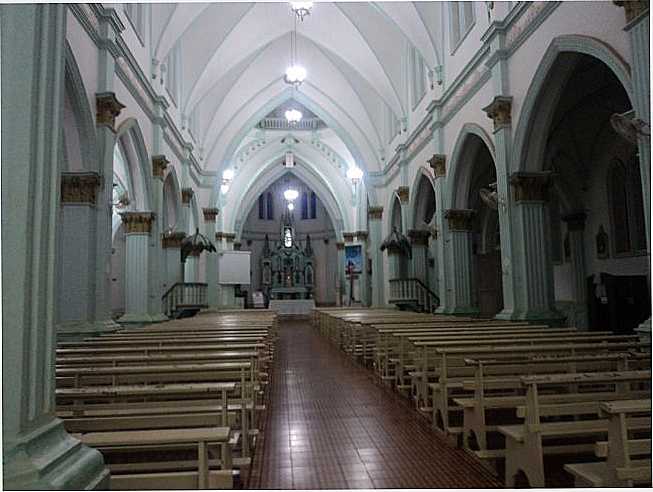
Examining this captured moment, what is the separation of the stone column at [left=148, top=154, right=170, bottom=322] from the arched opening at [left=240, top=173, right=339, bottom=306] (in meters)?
19.0

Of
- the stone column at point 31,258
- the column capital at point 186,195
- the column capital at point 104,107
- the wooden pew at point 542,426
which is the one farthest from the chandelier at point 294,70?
the stone column at point 31,258

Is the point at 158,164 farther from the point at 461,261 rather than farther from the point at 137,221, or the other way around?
the point at 461,261

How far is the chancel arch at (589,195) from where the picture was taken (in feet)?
31.3

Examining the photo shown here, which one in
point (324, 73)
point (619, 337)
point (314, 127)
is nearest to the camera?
point (619, 337)

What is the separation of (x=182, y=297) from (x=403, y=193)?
7774 millimetres

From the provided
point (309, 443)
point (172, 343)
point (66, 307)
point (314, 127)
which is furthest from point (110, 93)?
point (314, 127)

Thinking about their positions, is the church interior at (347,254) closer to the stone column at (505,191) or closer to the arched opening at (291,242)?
the stone column at (505,191)

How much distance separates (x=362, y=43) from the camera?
1673 cm

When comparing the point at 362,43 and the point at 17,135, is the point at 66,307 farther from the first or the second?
the point at 362,43

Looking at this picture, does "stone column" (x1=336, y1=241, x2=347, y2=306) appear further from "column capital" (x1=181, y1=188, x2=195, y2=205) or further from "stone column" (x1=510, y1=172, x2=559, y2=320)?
"stone column" (x1=510, y1=172, x2=559, y2=320)

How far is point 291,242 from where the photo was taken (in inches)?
1351

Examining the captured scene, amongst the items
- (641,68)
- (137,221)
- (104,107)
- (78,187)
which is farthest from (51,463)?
(137,221)

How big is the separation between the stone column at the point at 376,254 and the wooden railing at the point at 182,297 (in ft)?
22.5

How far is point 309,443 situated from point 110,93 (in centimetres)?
703
